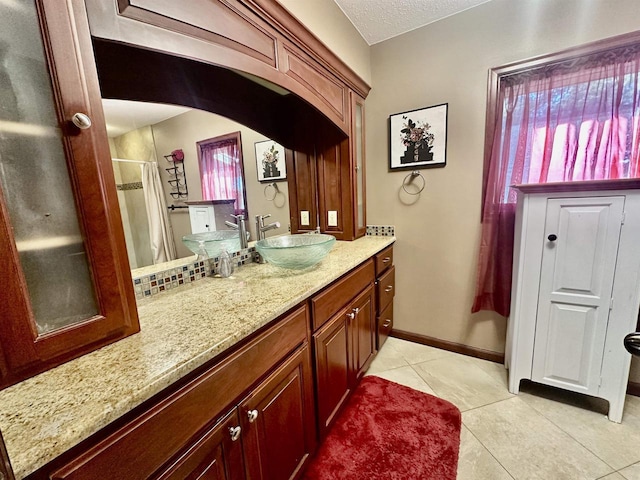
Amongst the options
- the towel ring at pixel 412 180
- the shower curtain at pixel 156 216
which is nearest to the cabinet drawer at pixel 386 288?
the towel ring at pixel 412 180

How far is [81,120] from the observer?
0.63m

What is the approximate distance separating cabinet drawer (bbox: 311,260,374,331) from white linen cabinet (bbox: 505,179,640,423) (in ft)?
2.99

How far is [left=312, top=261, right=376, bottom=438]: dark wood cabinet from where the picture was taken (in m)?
1.17

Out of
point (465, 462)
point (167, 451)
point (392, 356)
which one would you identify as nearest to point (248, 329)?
point (167, 451)

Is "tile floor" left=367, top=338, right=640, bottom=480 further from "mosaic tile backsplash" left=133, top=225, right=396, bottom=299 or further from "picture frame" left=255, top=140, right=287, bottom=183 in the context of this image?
"picture frame" left=255, top=140, right=287, bottom=183

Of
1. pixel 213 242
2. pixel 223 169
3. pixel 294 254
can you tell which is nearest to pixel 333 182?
pixel 223 169

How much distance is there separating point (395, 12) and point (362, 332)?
7.05 feet

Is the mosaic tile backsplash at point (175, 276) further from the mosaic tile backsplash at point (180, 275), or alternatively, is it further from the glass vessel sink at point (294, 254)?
the glass vessel sink at point (294, 254)

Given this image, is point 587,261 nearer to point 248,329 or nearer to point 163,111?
point 248,329

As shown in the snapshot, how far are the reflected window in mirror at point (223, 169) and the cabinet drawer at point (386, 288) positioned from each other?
3.60 feet

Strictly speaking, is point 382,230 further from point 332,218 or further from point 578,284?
point 578,284

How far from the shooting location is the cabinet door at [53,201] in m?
0.55

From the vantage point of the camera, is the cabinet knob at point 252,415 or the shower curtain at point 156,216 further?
the shower curtain at point 156,216

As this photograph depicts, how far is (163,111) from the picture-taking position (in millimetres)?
1143
